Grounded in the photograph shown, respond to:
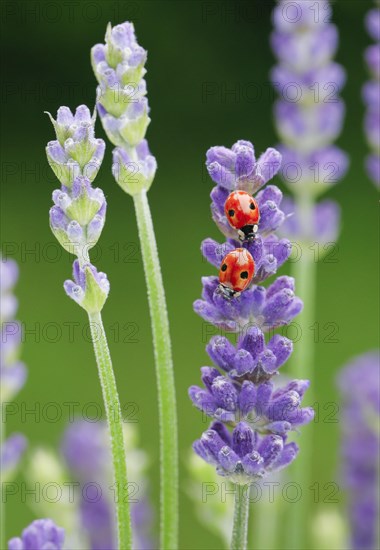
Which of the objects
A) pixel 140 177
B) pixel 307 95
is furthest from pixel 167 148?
pixel 140 177

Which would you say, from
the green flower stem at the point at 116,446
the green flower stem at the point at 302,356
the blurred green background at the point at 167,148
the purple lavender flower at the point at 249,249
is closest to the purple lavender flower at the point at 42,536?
the green flower stem at the point at 116,446

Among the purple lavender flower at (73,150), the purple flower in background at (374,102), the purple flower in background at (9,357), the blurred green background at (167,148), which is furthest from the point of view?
the blurred green background at (167,148)

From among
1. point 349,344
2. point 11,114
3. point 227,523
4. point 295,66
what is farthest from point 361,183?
point 227,523

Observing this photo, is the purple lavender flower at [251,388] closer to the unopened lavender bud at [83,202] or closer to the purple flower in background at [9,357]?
the unopened lavender bud at [83,202]

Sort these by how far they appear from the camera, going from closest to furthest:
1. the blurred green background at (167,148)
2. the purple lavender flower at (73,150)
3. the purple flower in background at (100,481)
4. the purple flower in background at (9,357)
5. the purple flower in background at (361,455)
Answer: the purple lavender flower at (73,150) → the purple flower in background at (9,357) → the purple flower in background at (100,481) → the purple flower in background at (361,455) → the blurred green background at (167,148)

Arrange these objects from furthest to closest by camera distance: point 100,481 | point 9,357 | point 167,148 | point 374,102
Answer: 1. point 167,148
2. point 374,102
3. point 100,481
4. point 9,357

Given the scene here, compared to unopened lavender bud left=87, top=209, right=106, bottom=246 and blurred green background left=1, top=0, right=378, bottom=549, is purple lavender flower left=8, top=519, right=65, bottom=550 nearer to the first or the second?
unopened lavender bud left=87, top=209, right=106, bottom=246

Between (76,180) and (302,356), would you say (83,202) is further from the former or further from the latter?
(302,356)
